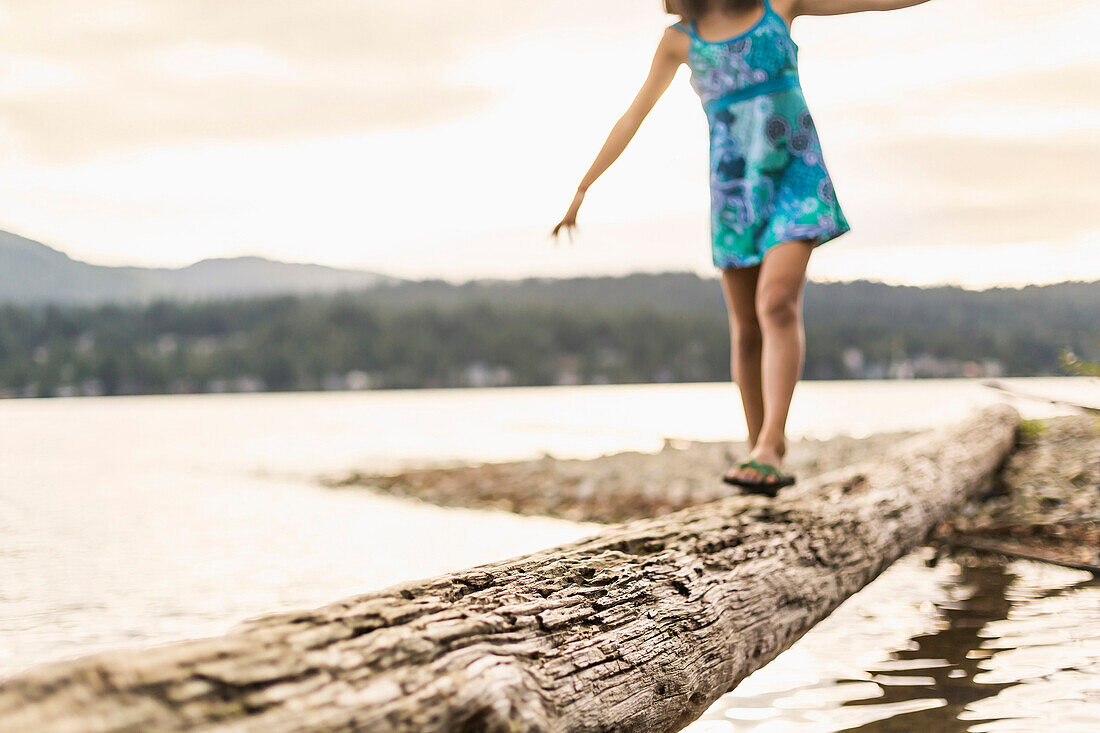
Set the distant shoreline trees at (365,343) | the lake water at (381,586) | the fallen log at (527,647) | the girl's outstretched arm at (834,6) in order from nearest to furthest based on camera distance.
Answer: the fallen log at (527,647) < the lake water at (381,586) < the girl's outstretched arm at (834,6) < the distant shoreline trees at (365,343)

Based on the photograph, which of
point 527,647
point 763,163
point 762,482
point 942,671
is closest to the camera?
point 527,647

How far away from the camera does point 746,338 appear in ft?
13.5

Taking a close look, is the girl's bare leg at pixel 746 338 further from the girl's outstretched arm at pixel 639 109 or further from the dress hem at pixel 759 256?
the girl's outstretched arm at pixel 639 109

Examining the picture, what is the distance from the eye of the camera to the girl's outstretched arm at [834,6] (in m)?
3.69

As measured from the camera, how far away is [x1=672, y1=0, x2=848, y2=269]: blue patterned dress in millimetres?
3637

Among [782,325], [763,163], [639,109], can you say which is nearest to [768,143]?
[763,163]

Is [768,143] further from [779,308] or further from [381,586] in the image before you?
[381,586]

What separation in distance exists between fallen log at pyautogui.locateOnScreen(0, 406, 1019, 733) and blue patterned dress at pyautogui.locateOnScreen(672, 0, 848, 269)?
3.85 ft

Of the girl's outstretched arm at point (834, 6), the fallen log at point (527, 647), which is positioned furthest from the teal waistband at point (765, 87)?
the fallen log at point (527, 647)

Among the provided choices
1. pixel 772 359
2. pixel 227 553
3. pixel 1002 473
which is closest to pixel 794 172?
pixel 772 359

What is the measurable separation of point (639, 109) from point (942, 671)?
8.84 ft

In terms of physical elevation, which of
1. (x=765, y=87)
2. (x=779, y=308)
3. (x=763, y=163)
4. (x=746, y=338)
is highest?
(x=765, y=87)

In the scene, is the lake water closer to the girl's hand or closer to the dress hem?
the dress hem

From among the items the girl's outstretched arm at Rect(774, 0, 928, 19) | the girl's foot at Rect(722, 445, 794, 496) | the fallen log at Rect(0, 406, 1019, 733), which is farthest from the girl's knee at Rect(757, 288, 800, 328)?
the girl's outstretched arm at Rect(774, 0, 928, 19)
